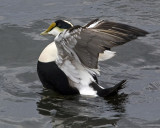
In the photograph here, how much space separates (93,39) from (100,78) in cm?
209

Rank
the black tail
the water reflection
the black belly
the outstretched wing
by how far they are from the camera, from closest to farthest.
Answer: the outstretched wing
the water reflection
the black tail
the black belly

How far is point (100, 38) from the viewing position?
5926 millimetres

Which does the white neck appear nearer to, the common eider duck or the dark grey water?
the common eider duck

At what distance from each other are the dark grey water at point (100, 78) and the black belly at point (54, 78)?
13 centimetres

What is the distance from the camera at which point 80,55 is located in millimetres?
6305

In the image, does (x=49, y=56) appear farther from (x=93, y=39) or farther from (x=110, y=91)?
(x=93, y=39)

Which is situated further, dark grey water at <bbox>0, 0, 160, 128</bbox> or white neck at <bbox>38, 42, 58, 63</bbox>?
white neck at <bbox>38, 42, 58, 63</bbox>

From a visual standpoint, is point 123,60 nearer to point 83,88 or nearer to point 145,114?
point 83,88

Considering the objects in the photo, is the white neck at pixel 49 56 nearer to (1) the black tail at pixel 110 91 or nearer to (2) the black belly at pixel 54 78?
(2) the black belly at pixel 54 78

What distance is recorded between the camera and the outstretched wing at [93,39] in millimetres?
5898

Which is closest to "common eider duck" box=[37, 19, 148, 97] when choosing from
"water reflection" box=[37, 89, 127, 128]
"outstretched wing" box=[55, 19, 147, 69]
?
"outstretched wing" box=[55, 19, 147, 69]

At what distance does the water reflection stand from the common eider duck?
5.1 inches

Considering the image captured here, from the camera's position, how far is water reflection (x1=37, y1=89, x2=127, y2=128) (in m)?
6.47

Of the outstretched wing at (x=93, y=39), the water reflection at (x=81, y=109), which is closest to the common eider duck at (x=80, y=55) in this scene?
the outstretched wing at (x=93, y=39)
